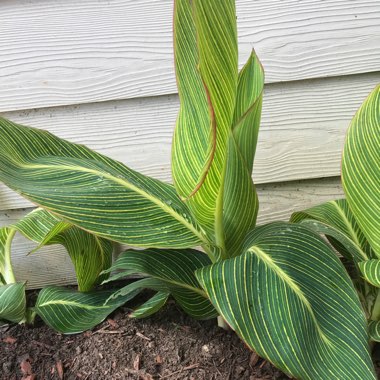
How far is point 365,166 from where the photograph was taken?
787 mm

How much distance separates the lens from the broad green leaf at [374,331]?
0.83 metres

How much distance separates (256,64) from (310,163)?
43 cm

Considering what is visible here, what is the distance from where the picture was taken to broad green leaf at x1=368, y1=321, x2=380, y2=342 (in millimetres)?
827

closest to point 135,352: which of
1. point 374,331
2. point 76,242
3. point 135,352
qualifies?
point 135,352

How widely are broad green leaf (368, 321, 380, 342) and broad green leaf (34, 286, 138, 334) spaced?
57 cm

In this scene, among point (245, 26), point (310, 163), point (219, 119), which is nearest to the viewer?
point (219, 119)

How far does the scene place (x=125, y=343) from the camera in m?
1.05

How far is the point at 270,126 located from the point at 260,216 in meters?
0.28

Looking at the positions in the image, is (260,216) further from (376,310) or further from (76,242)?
(76,242)

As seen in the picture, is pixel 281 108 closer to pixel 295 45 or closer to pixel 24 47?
pixel 295 45

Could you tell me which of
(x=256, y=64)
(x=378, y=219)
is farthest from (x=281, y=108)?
(x=378, y=219)

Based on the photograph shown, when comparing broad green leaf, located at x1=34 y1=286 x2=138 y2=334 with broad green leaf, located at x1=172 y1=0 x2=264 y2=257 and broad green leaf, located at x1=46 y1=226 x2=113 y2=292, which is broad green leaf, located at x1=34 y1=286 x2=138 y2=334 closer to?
broad green leaf, located at x1=46 y1=226 x2=113 y2=292

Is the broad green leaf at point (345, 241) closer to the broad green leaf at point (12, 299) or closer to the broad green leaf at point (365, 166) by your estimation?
the broad green leaf at point (365, 166)

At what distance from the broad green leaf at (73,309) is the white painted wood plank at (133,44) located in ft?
1.68
